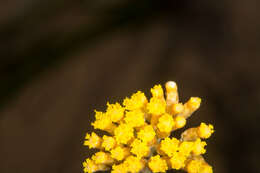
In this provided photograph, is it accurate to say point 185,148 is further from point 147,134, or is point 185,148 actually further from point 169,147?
point 147,134

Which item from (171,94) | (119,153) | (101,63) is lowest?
(119,153)

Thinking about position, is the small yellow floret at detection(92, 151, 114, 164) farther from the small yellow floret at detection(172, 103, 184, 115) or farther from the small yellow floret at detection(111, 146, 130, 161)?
the small yellow floret at detection(172, 103, 184, 115)

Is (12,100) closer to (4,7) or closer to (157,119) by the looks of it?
(4,7)

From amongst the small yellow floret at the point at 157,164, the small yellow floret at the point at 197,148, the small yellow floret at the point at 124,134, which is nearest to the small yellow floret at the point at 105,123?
the small yellow floret at the point at 124,134

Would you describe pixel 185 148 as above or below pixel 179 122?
below

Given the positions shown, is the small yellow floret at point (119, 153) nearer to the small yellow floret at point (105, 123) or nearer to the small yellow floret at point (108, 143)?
the small yellow floret at point (108, 143)

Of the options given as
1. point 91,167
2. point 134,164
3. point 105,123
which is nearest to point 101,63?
point 105,123

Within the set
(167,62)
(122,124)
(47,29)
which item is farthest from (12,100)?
(122,124)
